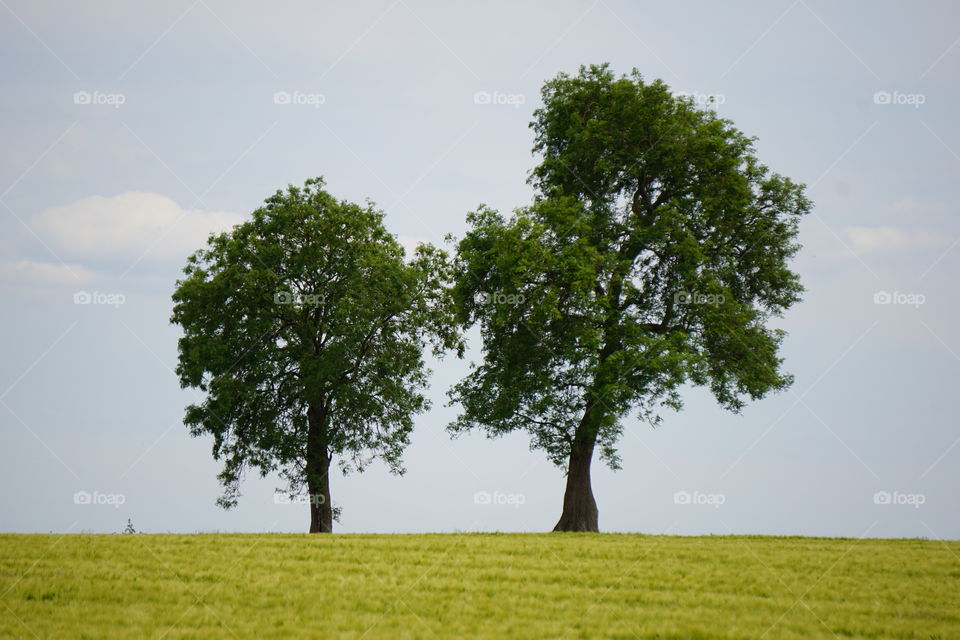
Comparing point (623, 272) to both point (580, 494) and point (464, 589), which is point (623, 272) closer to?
point (580, 494)

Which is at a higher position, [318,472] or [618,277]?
[618,277]

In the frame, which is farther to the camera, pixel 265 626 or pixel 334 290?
pixel 334 290

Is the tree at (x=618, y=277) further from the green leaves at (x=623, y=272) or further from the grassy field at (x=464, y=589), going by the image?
the grassy field at (x=464, y=589)

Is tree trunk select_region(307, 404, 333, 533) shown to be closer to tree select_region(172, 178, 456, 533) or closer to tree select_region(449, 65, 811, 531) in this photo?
tree select_region(172, 178, 456, 533)

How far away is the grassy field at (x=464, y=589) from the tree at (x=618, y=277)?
655 centimetres

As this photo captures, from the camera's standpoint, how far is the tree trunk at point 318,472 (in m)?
31.3

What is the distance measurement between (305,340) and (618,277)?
13.1 metres

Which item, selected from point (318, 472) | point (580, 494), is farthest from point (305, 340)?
point (580, 494)

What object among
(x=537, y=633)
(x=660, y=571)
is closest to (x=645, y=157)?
(x=660, y=571)

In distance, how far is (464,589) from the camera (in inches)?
617

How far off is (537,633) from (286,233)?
23.1 metres

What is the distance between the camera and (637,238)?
29.4m

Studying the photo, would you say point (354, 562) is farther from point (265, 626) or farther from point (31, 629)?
point (31, 629)

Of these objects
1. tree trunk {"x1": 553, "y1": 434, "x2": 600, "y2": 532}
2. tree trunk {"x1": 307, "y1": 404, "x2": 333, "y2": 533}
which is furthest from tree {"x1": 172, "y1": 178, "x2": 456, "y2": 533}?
tree trunk {"x1": 553, "y1": 434, "x2": 600, "y2": 532}
